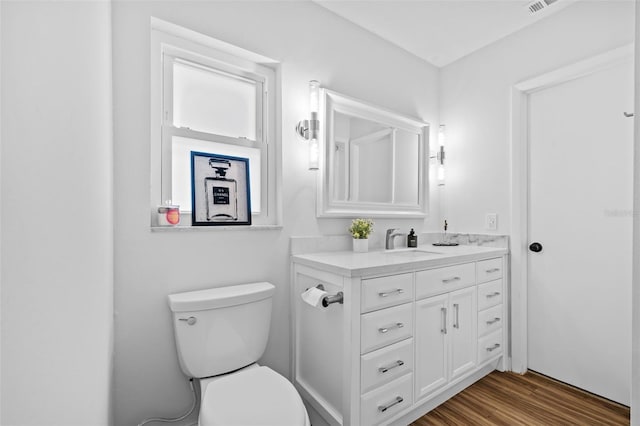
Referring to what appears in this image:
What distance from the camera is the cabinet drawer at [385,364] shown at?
1.40 meters

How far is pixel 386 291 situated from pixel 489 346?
1.14m

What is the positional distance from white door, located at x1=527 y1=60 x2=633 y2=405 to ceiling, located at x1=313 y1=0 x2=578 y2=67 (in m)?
0.56

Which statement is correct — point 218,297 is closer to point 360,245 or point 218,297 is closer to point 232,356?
point 232,356

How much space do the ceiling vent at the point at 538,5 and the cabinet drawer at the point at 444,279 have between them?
169 cm

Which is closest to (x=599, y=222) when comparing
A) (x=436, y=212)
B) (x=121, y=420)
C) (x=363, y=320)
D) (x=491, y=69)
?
(x=436, y=212)

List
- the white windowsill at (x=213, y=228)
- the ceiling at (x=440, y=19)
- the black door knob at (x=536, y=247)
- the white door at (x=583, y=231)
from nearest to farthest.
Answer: the white windowsill at (x=213, y=228), the white door at (x=583, y=231), the ceiling at (x=440, y=19), the black door knob at (x=536, y=247)

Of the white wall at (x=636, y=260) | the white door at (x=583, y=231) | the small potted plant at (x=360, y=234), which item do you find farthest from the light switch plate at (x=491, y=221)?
the white wall at (x=636, y=260)

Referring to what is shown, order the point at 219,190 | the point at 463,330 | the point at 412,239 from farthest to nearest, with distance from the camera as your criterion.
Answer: the point at 412,239
the point at 463,330
the point at 219,190

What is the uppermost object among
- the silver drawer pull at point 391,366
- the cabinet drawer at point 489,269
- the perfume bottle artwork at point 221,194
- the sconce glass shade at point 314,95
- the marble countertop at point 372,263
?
the sconce glass shade at point 314,95

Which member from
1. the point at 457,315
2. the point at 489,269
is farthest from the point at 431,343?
the point at 489,269

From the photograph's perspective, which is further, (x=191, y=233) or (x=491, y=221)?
(x=491, y=221)

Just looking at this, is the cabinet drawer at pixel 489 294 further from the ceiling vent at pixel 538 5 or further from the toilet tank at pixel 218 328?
the ceiling vent at pixel 538 5

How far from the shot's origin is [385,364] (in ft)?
4.83

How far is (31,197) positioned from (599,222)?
8.48 ft
